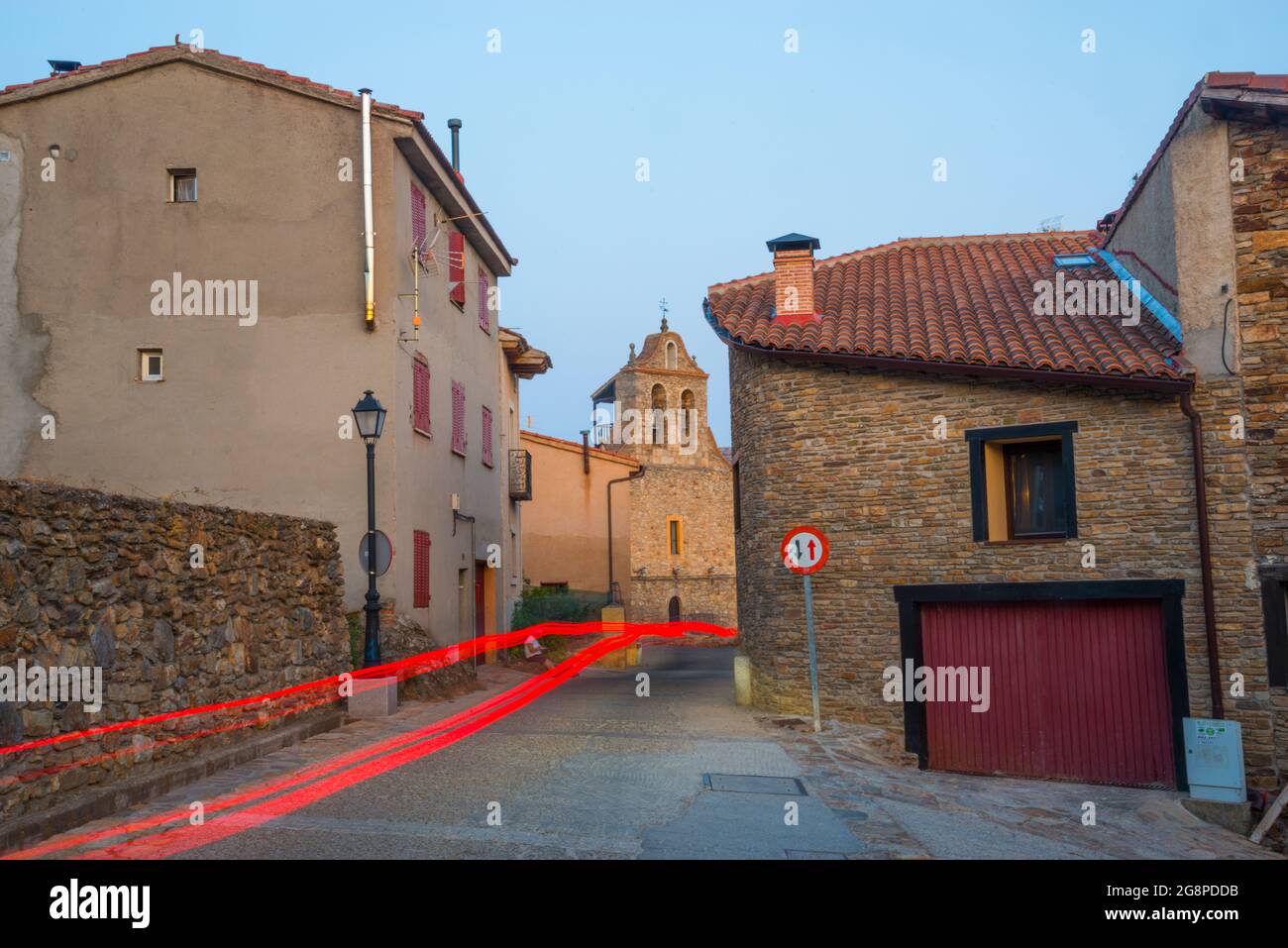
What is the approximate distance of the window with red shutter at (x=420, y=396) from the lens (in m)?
17.3

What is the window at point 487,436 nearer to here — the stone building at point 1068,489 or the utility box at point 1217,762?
the stone building at point 1068,489

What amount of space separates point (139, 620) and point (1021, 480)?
10.7m

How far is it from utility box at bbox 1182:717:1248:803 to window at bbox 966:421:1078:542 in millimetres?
2835

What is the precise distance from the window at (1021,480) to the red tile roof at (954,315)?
911 millimetres

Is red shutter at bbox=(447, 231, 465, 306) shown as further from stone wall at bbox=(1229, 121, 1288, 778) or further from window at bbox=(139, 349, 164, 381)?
stone wall at bbox=(1229, 121, 1288, 778)

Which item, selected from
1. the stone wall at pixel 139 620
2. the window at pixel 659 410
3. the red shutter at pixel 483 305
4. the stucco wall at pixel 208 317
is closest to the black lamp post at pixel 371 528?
the stone wall at pixel 139 620

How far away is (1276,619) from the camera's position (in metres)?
12.8

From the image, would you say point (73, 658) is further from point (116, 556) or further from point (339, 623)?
point (339, 623)

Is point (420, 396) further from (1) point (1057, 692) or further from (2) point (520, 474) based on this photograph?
(1) point (1057, 692)

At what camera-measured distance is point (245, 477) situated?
53.6 feet

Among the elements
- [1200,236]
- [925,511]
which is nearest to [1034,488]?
[925,511]

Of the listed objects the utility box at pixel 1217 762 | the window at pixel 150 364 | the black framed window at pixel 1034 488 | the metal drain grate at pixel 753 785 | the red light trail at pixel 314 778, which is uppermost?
the window at pixel 150 364

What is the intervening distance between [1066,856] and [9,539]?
25.1 ft
